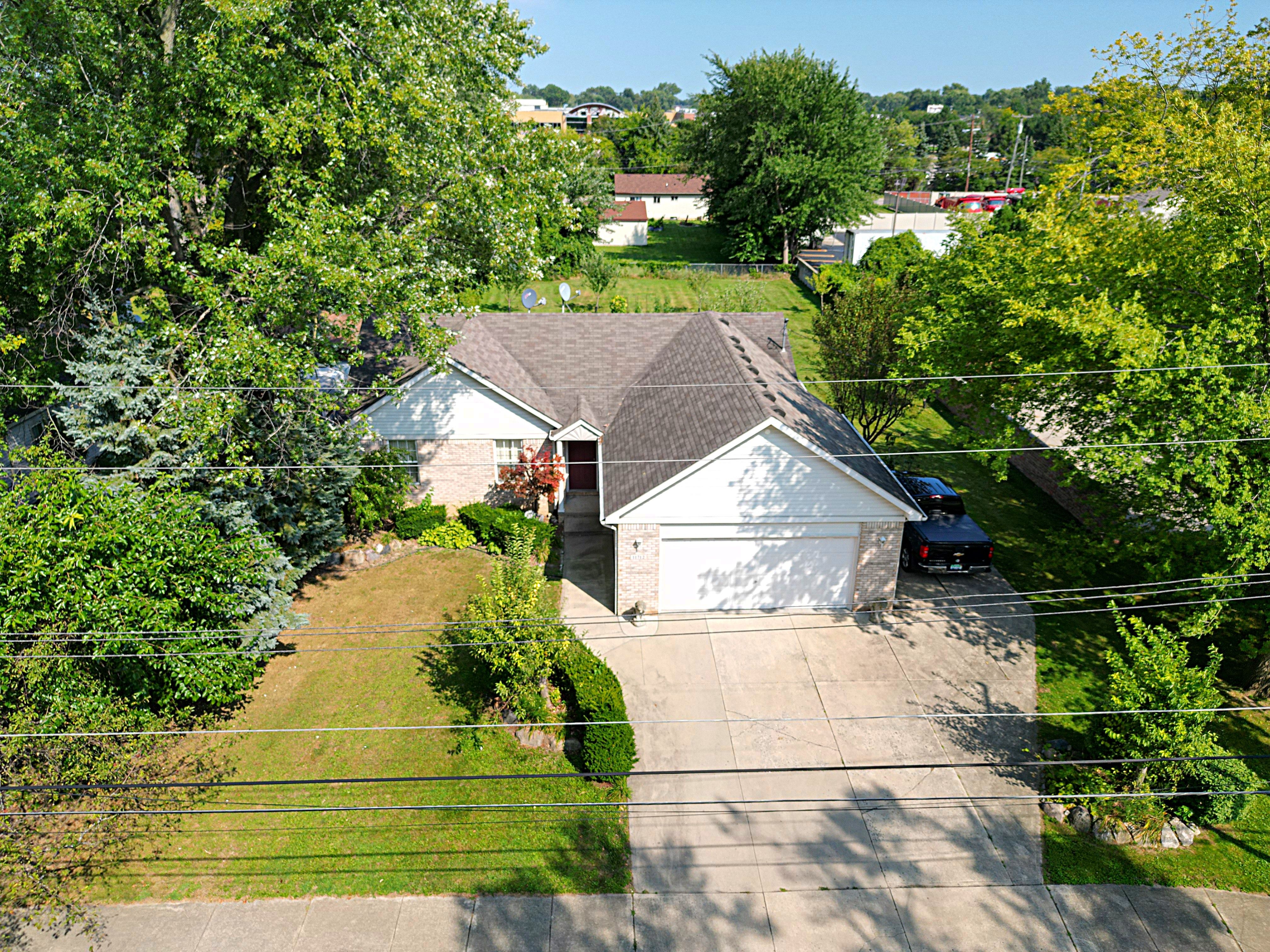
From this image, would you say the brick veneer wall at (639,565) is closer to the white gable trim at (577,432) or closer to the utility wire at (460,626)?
the utility wire at (460,626)

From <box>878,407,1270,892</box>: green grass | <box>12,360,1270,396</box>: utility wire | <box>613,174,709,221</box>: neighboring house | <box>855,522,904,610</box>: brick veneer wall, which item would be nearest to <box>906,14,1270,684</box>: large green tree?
<box>12,360,1270,396</box>: utility wire

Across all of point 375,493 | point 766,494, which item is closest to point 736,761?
point 766,494

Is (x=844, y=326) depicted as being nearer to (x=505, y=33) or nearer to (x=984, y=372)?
(x=984, y=372)

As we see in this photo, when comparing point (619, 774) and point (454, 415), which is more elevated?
A: point (454, 415)

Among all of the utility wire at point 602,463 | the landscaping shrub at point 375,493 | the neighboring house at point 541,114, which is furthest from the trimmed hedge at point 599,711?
the neighboring house at point 541,114

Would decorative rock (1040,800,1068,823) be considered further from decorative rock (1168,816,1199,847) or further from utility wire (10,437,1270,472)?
utility wire (10,437,1270,472)

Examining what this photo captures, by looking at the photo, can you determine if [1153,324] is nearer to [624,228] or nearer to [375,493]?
[375,493]
